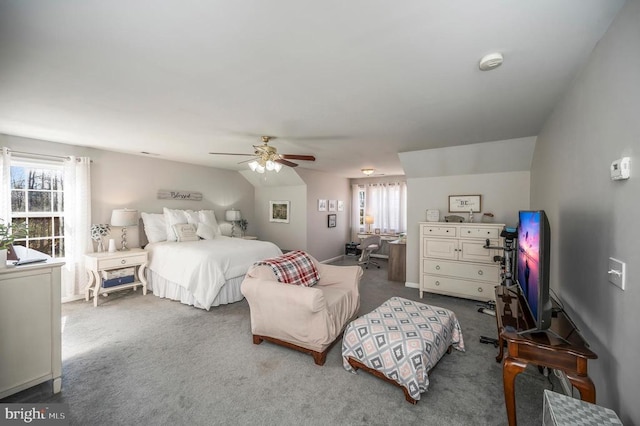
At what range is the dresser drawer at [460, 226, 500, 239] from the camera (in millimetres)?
3889

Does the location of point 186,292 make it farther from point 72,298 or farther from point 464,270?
point 464,270

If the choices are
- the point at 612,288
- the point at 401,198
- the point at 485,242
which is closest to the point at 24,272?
the point at 612,288

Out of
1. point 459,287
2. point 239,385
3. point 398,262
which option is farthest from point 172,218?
point 459,287

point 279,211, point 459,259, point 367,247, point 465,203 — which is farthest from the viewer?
point 279,211

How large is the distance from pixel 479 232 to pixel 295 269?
9.38ft

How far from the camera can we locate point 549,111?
262 cm

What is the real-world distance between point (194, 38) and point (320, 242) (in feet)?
18.9

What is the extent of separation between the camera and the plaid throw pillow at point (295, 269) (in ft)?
9.29

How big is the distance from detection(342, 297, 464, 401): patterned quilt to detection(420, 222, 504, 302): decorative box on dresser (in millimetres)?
1822

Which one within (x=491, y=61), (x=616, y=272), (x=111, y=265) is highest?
(x=491, y=61)

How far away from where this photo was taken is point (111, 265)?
3.94 metres

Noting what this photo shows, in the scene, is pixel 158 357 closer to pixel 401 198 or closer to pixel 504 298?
pixel 504 298

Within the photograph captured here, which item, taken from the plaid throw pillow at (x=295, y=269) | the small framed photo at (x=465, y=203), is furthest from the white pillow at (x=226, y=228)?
the small framed photo at (x=465, y=203)

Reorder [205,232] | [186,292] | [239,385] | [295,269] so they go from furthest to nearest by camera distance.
A: [205,232] < [186,292] < [295,269] < [239,385]
